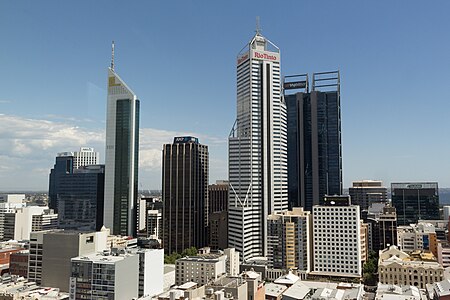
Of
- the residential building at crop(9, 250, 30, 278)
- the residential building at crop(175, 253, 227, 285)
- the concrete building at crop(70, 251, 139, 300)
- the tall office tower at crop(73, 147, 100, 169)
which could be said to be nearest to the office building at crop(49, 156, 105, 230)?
the tall office tower at crop(73, 147, 100, 169)

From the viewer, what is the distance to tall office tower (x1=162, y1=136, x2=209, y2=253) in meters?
18.2

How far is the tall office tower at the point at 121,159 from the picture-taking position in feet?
65.4

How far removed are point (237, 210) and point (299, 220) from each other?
11.8ft

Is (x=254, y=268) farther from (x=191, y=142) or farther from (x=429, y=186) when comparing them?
(x=429, y=186)

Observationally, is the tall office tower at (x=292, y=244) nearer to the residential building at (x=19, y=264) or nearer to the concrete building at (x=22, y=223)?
the residential building at (x=19, y=264)

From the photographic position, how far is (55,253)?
11.0m

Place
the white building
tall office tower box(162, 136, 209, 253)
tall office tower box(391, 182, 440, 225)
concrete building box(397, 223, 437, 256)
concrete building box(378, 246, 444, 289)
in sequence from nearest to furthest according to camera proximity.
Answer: concrete building box(378, 246, 444, 289) < the white building < concrete building box(397, 223, 437, 256) < tall office tower box(162, 136, 209, 253) < tall office tower box(391, 182, 440, 225)

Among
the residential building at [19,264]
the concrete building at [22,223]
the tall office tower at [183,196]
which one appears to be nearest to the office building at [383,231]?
the tall office tower at [183,196]

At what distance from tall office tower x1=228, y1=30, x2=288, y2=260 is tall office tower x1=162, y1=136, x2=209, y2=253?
2.05 metres

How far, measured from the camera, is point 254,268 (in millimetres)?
14008

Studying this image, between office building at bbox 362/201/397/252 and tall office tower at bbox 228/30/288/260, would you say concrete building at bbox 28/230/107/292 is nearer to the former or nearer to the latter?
tall office tower at bbox 228/30/288/260

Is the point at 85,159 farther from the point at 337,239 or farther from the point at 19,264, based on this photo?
the point at 337,239

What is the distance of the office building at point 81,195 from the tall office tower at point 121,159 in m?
0.69

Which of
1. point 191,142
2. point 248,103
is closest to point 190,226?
point 191,142
